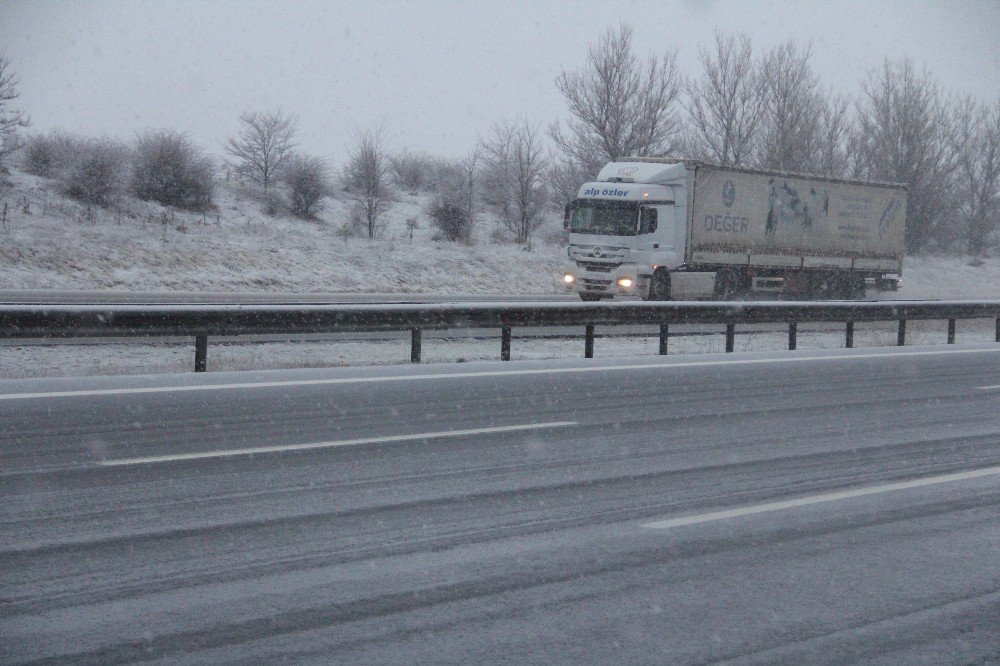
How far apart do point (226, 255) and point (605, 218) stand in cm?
1247

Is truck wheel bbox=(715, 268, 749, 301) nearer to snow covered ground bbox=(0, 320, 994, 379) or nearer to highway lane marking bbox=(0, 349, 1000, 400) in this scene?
snow covered ground bbox=(0, 320, 994, 379)

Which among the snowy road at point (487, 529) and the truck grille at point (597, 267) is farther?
the truck grille at point (597, 267)

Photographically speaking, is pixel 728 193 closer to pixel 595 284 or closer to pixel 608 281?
pixel 608 281

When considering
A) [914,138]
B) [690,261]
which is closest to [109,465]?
[690,261]

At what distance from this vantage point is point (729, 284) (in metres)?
31.0

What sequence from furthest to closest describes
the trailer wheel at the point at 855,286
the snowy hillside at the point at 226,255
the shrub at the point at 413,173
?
the shrub at the point at 413,173, the trailer wheel at the point at 855,286, the snowy hillside at the point at 226,255

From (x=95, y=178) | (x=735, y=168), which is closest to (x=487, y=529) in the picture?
(x=735, y=168)

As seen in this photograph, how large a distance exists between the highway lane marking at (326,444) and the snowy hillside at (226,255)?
Answer: 70.5 ft

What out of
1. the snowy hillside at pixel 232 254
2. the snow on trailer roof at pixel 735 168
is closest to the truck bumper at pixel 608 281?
the snow on trailer roof at pixel 735 168

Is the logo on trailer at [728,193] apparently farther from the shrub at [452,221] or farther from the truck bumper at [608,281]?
the shrub at [452,221]

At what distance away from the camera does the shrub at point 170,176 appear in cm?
4159

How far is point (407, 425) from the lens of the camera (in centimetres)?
920

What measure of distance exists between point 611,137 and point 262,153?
18.4 m

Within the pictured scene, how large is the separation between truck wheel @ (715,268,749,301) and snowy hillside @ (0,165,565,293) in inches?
332
